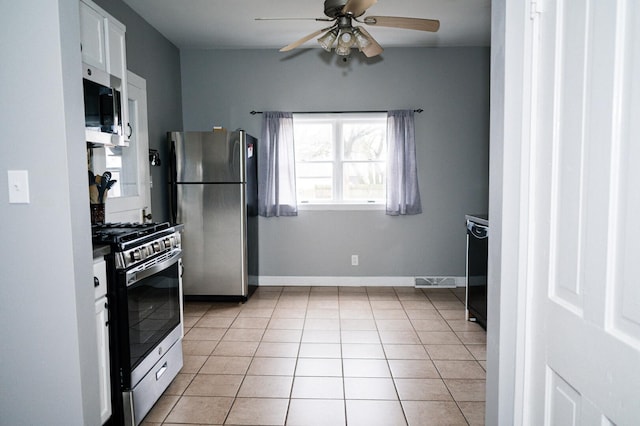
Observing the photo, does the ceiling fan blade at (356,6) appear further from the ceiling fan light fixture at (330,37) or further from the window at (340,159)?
the window at (340,159)

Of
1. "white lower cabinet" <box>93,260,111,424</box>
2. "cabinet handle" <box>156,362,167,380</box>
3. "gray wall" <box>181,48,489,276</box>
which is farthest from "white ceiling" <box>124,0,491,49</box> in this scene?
"cabinet handle" <box>156,362,167,380</box>

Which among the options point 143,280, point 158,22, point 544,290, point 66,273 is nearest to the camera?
point 544,290

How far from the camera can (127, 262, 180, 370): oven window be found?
2.14 m

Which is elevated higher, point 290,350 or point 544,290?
point 544,290

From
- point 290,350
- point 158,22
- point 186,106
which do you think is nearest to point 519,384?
point 290,350

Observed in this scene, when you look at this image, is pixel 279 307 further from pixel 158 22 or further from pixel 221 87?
pixel 158 22

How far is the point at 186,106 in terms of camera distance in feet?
16.4

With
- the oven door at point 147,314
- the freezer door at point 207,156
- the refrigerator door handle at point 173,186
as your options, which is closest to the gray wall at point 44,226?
the oven door at point 147,314

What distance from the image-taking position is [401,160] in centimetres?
479

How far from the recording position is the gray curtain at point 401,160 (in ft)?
15.8

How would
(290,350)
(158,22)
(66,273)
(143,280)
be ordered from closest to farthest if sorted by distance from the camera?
(66,273)
(143,280)
(290,350)
(158,22)

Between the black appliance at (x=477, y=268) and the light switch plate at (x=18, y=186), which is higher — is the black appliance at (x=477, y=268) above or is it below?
below

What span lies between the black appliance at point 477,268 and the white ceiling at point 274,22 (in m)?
1.91

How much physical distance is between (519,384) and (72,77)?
1.81 meters
